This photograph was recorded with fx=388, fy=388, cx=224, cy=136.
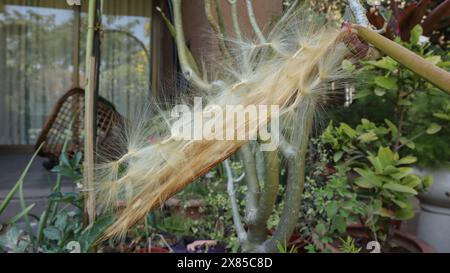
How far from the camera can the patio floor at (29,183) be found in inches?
106

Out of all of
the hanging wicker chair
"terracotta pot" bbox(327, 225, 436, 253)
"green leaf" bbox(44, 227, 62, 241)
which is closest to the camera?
"green leaf" bbox(44, 227, 62, 241)

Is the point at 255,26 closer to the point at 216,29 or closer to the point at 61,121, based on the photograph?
the point at 216,29

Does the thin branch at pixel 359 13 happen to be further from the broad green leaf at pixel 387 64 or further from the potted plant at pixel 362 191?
the potted plant at pixel 362 191

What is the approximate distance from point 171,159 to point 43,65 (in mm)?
7286

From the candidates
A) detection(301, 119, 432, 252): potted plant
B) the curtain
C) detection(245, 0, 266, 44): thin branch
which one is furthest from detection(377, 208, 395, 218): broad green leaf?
the curtain

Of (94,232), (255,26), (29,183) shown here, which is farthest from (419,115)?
(29,183)

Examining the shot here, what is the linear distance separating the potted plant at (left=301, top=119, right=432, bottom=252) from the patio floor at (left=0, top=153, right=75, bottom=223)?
1.51m

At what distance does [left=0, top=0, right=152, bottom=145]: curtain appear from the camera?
22.4ft

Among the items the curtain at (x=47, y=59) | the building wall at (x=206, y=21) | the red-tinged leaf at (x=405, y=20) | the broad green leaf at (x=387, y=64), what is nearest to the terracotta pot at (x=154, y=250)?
the building wall at (x=206, y=21)

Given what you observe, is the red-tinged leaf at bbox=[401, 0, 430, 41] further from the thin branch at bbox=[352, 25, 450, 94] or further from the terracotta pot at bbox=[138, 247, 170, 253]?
the terracotta pot at bbox=[138, 247, 170, 253]

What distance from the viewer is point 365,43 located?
Answer: 0.86 m

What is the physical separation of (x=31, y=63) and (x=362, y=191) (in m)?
6.95

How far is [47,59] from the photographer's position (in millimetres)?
7203
